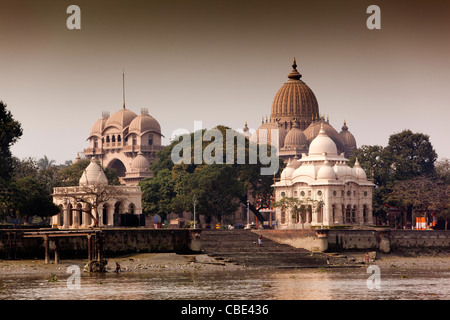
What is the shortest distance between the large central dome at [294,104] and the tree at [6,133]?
75115 millimetres

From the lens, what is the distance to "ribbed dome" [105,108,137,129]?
181250 mm

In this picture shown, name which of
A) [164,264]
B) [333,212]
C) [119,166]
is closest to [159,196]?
[333,212]

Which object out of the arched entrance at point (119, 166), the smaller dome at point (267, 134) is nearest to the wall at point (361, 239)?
the smaller dome at point (267, 134)

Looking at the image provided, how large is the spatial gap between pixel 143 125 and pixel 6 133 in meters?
72.7

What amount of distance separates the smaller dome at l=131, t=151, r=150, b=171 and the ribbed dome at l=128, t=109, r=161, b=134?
7640 millimetres

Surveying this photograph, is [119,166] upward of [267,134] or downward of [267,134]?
downward

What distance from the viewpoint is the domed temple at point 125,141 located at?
176 metres

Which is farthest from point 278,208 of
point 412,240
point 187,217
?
point 187,217

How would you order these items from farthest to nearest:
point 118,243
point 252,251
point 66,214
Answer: point 66,214
point 252,251
point 118,243

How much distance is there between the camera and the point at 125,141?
18075cm

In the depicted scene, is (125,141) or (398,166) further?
(125,141)

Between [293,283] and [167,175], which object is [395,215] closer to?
[167,175]

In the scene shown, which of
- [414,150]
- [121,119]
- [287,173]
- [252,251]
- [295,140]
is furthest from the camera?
[121,119]

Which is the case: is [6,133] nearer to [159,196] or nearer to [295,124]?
[159,196]
